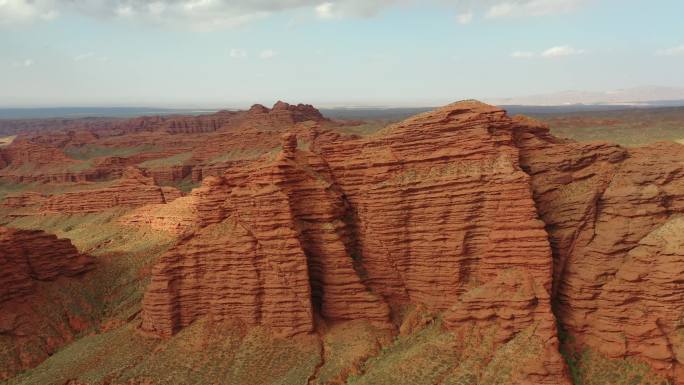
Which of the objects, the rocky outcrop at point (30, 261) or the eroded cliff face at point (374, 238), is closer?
the eroded cliff face at point (374, 238)

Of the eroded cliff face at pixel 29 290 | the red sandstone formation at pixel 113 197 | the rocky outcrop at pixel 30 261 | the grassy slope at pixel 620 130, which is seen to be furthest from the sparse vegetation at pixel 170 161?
the grassy slope at pixel 620 130

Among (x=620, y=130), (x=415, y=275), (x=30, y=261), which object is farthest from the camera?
(x=620, y=130)

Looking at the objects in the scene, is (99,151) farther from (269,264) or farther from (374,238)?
(374,238)

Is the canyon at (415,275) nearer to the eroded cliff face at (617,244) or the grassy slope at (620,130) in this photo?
the eroded cliff face at (617,244)

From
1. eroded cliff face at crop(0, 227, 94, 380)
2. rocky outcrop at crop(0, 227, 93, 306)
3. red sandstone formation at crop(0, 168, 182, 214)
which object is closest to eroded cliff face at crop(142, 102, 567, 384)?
eroded cliff face at crop(0, 227, 94, 380)

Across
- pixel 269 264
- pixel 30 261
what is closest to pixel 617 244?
pixel 269 264

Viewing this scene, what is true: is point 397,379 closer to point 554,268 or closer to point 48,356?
point 554,268

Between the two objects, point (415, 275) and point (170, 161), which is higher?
point (415, 275)

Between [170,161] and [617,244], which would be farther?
[170,161]
